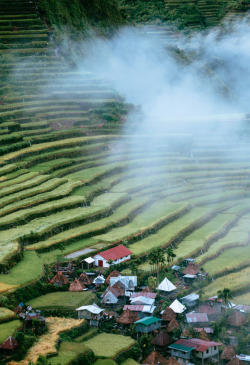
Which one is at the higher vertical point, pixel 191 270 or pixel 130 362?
pixel 191 270

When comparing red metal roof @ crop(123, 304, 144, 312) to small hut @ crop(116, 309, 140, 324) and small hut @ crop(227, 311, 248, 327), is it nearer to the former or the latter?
small hut @ crop(116, 309, 140, 324)

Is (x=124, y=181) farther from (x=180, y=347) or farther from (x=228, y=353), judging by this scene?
(x=228, y=353)

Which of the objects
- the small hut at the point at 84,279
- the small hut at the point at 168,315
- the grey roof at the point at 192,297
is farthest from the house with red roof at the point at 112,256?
the small hut at the point at 168,315

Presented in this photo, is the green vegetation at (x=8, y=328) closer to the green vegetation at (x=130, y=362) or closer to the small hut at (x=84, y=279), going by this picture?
the green vegetation at (x=130, y=362)

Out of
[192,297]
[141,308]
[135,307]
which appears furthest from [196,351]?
[192,297]

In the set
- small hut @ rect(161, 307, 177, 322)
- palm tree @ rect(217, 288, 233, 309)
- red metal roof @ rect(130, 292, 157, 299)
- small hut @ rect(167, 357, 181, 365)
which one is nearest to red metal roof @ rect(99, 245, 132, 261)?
red metal roof @ rect(130, 292, 157, 299)

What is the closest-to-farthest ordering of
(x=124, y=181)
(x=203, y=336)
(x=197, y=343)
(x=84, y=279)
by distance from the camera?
(x=197, y=343), (x=203, y=336), (x=84, y=279), (x=124, y=181)
